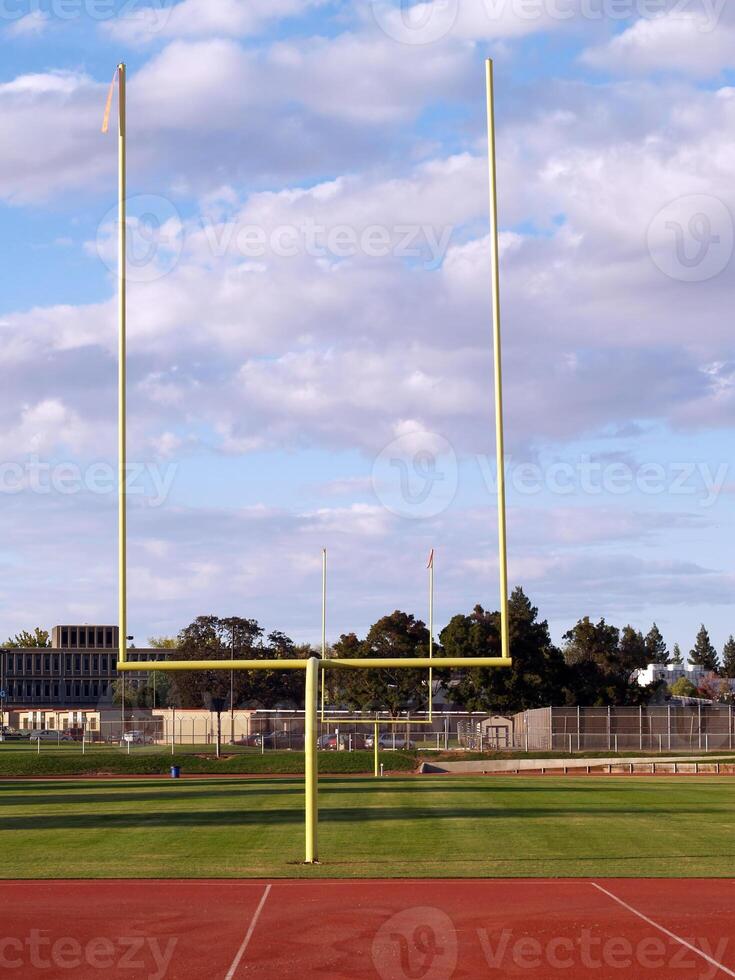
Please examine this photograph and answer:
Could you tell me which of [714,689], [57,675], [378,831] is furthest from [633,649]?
[378,831]

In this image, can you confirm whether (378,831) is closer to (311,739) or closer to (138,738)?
(311,739)

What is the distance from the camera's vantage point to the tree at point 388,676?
82.3 meters

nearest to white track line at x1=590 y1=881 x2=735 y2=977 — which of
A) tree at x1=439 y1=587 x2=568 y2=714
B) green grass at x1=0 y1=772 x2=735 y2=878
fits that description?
green grass at x1=0 y1=772 x2=735 y2=878

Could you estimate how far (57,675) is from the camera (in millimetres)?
140875

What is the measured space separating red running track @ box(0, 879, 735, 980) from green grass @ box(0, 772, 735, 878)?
137 centimetres

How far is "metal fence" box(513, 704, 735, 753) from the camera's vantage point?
54469mm

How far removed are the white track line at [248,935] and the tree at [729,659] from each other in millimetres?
172630

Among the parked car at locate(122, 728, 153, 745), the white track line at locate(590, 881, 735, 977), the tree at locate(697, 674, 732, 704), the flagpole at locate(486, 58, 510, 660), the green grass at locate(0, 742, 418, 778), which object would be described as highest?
the flagpole at locate(486, 58, 510, 660)

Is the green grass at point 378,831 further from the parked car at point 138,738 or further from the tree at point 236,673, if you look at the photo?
the tree at point 236,673

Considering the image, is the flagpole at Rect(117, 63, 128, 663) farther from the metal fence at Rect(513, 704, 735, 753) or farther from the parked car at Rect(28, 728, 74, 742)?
the parked car at Rect(28, 728, 74, 742)

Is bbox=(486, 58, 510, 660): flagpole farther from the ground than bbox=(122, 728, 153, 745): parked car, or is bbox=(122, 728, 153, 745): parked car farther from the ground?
bbox=(486, 58, 510, 660): flagpole

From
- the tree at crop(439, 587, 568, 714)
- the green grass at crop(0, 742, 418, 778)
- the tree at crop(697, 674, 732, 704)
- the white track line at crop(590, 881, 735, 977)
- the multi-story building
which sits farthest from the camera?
the tree at crop(697, 674, 732, 704)

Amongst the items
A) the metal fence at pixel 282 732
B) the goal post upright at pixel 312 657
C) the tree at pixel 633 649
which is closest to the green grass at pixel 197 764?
the metal fence at pixel 282 732

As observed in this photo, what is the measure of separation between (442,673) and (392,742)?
79.9ft
